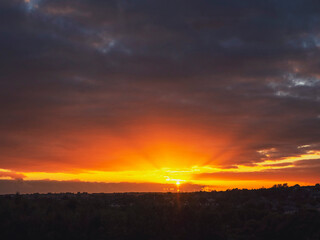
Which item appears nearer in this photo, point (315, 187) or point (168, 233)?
point (168, 233)

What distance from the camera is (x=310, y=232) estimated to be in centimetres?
2081

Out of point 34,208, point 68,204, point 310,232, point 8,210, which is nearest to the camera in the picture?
point 310,232

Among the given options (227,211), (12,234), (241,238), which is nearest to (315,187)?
(227,211)

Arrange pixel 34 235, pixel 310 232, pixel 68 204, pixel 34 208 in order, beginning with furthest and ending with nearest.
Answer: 1. pixel 68 204
2. pixel 34 208
3. pixel 310 232
4. pixel 34 235

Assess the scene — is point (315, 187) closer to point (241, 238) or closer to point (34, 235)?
point (241, 238)

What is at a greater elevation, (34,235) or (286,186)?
(286,186)

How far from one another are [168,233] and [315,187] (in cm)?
2244

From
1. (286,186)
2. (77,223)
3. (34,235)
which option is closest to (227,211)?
(77,223)

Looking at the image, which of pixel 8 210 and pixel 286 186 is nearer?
pixel 8 210

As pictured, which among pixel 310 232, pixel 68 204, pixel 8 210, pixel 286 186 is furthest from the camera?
pixel 286 186

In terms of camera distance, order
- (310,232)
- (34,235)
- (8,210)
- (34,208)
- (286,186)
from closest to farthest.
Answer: (34,235)
(310,232)
(8,210)
(34,208)
(286,186)

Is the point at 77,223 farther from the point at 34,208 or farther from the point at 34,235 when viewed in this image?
the point at 34,208

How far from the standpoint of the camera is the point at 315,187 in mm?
37688

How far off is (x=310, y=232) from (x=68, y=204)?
1565 centimetres
